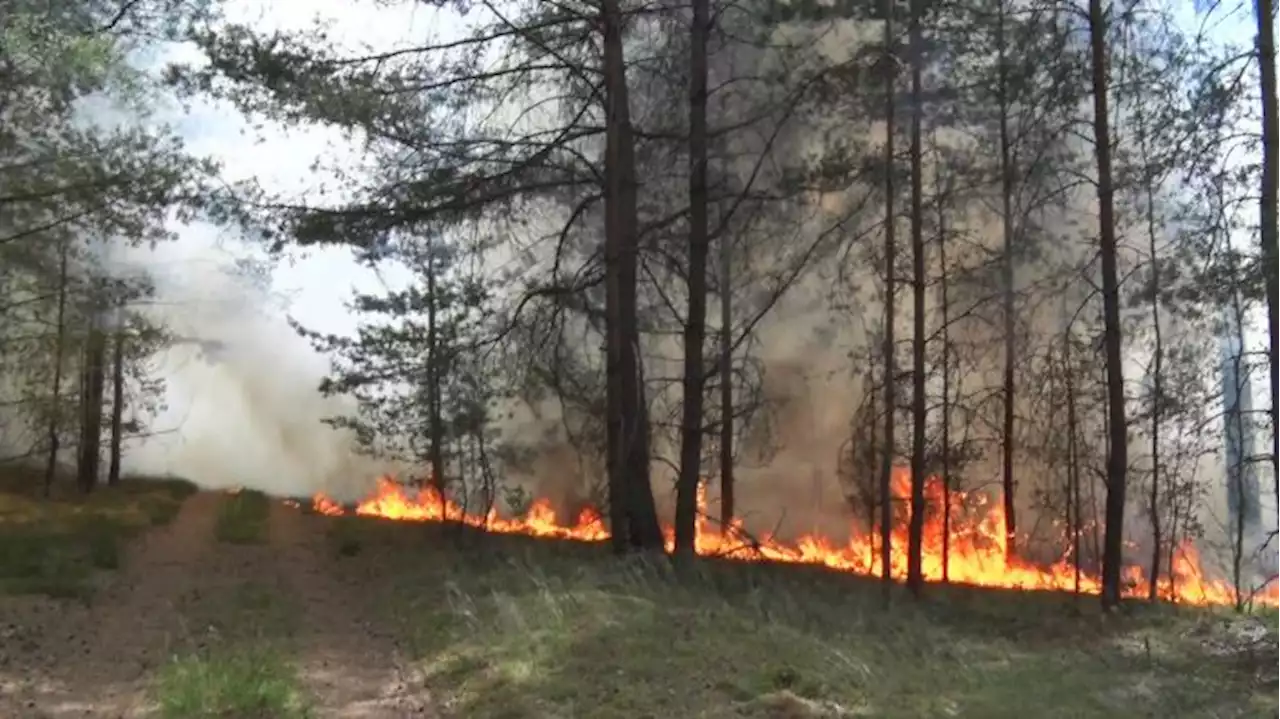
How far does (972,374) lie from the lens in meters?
24.2

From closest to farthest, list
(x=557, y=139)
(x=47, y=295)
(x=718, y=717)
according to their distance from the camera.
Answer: (x=718, y=717) → (x=557, y=139) → (x=47, y=295)

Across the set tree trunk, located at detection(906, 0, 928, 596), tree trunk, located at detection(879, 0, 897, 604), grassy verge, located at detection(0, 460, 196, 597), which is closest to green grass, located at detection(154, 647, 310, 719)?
grassy verge, located at detection(0, 460, 196, 597)

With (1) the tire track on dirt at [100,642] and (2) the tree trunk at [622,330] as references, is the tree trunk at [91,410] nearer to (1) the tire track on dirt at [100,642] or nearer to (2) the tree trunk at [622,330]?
(1) the tire track on dirt at [100,642]

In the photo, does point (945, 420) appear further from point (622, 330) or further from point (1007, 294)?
point (622, 330)

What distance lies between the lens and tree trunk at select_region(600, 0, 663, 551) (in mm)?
13219

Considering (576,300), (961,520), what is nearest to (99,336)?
(576,300)

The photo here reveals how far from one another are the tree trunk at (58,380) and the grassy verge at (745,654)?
30.6 feet

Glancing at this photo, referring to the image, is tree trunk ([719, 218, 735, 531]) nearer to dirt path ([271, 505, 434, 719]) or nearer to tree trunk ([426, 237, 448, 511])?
tree trunk ([426, 237, 448, 511])

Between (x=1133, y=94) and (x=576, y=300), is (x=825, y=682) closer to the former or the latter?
(x=576, y=300)

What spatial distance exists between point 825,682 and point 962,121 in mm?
14067

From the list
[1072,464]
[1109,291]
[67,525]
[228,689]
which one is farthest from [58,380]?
[1072,464]

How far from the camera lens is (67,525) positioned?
1834cm

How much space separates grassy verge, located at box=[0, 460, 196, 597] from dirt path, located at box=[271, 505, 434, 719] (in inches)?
92.7

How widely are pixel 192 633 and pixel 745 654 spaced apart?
4.90m
